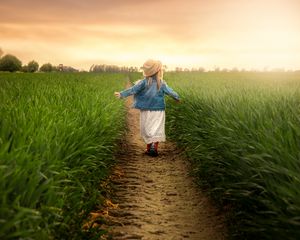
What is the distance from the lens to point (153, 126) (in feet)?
29.6

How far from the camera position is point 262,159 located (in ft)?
12.9

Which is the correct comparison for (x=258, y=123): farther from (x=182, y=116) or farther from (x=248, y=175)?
(x=182, y=116)

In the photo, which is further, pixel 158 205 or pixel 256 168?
pixel 158 205

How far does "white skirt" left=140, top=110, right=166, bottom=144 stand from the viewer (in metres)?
8.99

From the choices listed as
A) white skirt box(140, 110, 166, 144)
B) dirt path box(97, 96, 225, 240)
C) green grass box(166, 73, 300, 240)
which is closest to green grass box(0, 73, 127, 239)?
dirt path box(97, 96, 225, 240)

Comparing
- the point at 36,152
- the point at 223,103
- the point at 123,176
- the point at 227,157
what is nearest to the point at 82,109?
the point at 123,176

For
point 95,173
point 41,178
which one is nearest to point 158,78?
point 95,173

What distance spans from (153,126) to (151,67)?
1089 millimetres

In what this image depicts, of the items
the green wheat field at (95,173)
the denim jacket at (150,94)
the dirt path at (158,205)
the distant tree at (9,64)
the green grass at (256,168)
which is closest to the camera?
the green wheat field at (95,173)

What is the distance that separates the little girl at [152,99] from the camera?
8.95 meters

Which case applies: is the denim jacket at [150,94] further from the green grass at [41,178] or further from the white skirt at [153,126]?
the green grass at [41,178]

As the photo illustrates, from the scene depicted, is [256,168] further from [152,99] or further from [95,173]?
[152,99]

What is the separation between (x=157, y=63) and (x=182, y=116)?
1.14 meters

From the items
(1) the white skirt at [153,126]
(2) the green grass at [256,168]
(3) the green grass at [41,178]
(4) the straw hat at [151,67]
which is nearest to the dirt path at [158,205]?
(2) the green grass at [256,168]
